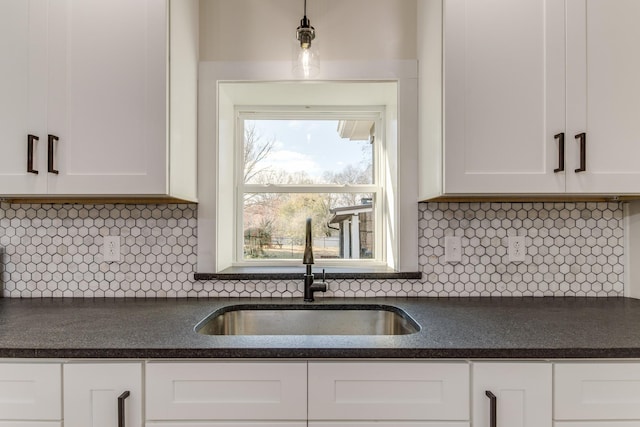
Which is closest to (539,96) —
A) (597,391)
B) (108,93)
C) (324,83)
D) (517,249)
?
(517,249)

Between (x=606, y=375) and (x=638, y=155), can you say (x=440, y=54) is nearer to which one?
(x=638, y=155)

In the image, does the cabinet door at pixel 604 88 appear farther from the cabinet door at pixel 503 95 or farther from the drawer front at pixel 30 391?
the drawer front at pixel 30 391

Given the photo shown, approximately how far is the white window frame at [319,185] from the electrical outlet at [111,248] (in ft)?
1.78

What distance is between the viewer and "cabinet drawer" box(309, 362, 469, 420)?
0.97 metres

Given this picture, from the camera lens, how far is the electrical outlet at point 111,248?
1586 millimetres

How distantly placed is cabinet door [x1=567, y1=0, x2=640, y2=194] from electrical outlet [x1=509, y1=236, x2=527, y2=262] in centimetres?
38

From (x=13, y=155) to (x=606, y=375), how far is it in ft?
6.71

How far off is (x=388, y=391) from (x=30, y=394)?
3.26ft

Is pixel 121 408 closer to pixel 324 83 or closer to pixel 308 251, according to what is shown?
pixel 308 251

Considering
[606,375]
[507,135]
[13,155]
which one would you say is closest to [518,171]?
[507,135]

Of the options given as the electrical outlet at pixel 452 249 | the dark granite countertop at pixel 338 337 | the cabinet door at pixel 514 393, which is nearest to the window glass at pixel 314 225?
the electrical outlet at pixel 452 249

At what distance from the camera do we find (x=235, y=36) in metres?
1.62

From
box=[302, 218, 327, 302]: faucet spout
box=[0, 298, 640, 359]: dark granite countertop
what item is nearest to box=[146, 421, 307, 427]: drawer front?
box=[0, 298, 640, 359]: dark granite countertop

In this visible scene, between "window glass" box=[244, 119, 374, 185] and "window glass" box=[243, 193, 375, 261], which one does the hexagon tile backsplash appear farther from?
"window glass" box=[244, 119, 374, 185]
